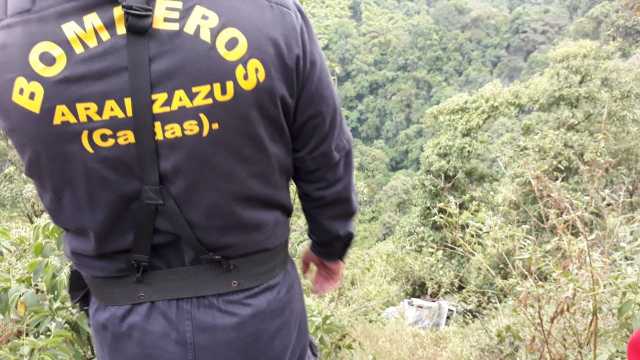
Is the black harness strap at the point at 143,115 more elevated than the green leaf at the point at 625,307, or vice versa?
the black harness strap at the point at 143,115

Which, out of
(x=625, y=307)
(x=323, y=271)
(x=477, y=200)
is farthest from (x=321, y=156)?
(x=477, y=200)

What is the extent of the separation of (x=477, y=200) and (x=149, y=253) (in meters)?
11.5

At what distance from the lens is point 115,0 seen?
3.37ft

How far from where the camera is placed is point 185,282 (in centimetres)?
114

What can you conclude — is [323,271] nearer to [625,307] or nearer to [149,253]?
[149,253]

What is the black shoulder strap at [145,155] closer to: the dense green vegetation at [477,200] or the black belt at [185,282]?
the black belt at [185,282]

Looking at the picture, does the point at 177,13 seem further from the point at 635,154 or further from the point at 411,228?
the point at 411,228

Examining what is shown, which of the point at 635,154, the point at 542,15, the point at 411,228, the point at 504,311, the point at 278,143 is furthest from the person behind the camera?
the point at 542,15

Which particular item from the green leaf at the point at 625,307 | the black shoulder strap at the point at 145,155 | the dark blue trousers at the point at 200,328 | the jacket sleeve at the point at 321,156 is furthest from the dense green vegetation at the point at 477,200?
the jacket sleeve at the point at 321,156

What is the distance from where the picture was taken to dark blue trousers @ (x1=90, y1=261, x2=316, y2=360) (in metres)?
1.15

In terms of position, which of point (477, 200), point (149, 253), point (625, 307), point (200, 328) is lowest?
point (477, 200)

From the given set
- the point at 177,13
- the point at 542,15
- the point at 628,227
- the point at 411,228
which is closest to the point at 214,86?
the point at 177,13

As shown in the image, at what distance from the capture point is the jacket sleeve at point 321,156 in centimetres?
115

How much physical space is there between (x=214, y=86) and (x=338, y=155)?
1.06ft
